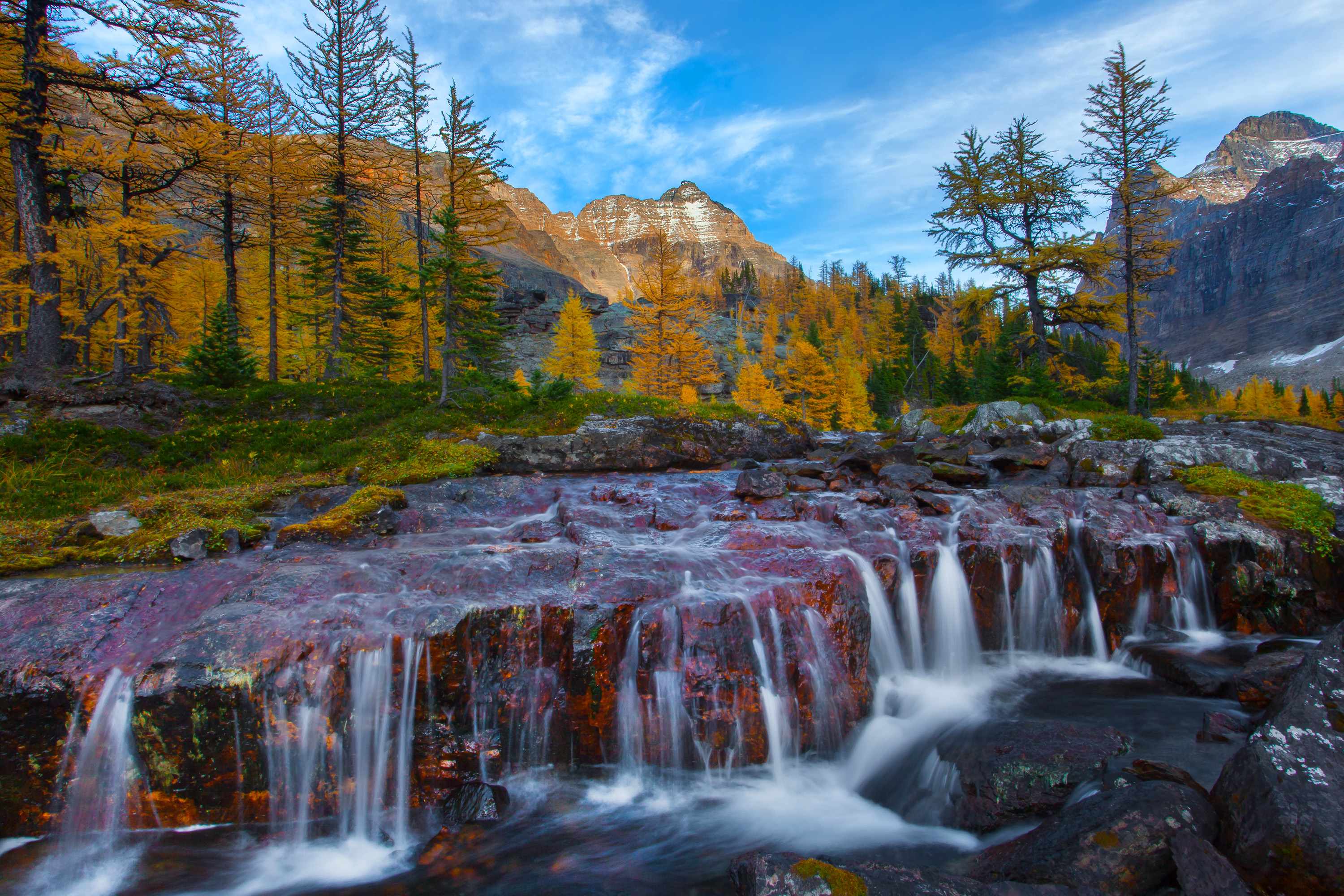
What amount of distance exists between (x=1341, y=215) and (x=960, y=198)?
754 ft

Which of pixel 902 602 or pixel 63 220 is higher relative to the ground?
pixel 63 220

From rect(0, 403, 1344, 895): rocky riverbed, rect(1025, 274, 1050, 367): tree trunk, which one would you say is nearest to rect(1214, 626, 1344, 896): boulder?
rect(0, 403, 1344, 895): rocky riverbed

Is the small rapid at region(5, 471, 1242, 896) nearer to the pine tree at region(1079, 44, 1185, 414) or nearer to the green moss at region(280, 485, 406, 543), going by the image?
the green moss at region(280, 485, 406, 543)

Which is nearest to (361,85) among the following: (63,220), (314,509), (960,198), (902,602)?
(63,220)

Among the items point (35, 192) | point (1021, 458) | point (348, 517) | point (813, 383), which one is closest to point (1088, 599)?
point (1021, 458)

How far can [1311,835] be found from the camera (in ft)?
9.95

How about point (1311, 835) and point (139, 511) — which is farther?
point (139, 511)

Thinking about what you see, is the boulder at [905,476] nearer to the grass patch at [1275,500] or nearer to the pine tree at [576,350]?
the grass patch at [1275,500]

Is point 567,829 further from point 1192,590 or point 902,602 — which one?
point 1192,590

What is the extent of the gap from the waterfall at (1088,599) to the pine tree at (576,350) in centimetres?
3339

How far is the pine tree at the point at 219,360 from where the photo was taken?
1493 cm

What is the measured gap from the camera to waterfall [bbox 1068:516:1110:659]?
24.6 feet

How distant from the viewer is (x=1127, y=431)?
44.3 ft

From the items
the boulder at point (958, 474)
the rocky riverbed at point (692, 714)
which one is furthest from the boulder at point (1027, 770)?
the boulder at point (958, 474)
